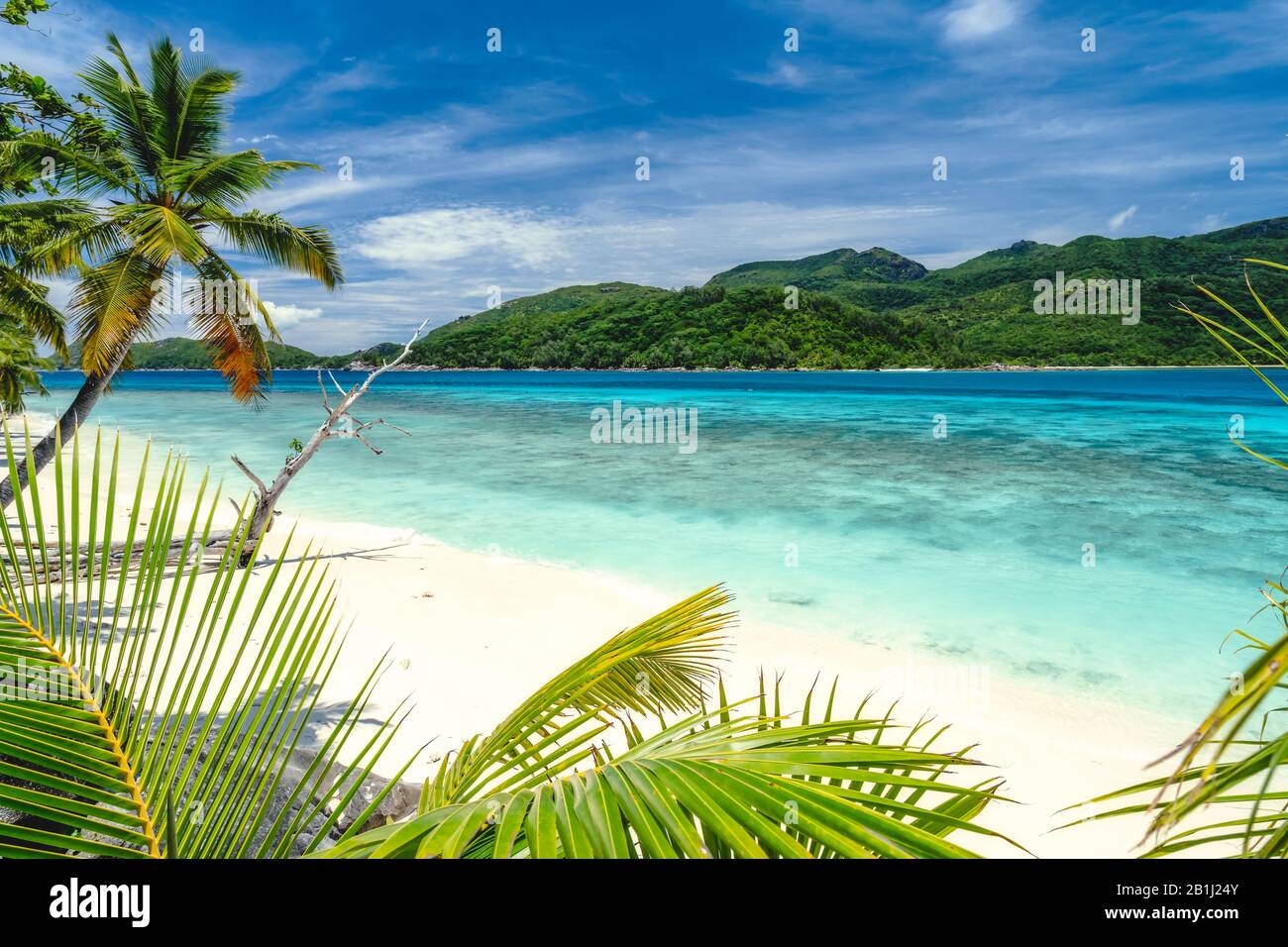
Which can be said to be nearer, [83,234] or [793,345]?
[83,234]

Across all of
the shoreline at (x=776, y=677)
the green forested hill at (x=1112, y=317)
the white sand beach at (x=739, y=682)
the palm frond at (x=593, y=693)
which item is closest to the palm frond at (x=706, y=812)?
the palm frond at (x=593, y=693)

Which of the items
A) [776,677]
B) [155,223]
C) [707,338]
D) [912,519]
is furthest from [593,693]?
[707,338]

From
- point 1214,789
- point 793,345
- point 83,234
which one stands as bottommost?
point 1214,789

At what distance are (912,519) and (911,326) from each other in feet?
286

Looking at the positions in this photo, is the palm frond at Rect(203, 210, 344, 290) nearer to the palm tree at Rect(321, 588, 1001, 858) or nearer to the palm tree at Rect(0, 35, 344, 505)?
the palm tree at Rect(0, 35, 344, 505)

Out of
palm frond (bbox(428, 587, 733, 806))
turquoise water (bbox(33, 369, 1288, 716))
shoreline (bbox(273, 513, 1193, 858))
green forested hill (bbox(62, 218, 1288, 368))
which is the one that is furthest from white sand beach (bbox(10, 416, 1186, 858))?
green forested hill (bbox(62, 218, 1288, 368))

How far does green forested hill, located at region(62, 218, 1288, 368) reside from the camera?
7969 centimetres

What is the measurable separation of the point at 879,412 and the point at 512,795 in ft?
144

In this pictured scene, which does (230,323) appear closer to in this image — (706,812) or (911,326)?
(706,812)

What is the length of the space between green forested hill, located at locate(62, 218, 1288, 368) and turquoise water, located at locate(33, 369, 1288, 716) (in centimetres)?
4695

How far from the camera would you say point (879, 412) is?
42469 millimetres

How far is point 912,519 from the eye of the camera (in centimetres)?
1450
